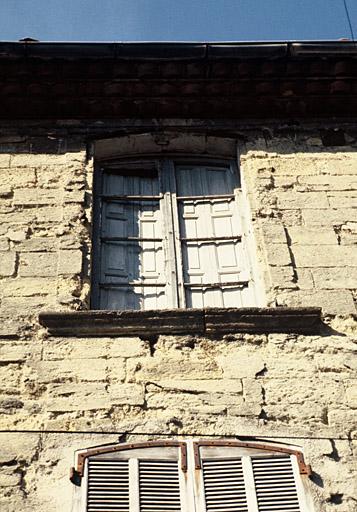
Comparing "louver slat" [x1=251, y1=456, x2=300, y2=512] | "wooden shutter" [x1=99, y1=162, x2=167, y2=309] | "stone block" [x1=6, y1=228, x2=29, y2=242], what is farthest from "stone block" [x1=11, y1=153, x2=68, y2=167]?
"louver slat" [x1=251, y1=456, x2=300, y2=512]

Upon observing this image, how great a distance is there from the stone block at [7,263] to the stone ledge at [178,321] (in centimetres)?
58

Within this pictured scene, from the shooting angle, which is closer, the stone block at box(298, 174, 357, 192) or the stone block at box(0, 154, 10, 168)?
the stone block at box(298, 174, 357, 192)

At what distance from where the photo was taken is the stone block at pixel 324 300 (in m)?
5.52

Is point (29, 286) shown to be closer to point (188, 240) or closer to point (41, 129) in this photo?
point (188, 240)

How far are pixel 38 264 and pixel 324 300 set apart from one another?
1975mm

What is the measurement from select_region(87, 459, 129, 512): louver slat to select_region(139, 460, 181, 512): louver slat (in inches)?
3.5

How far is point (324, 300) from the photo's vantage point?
5586mm

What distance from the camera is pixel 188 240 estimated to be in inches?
248

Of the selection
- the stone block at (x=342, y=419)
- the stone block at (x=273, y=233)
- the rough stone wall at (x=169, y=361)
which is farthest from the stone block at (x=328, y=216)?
the stone block at (x=342, y=419)

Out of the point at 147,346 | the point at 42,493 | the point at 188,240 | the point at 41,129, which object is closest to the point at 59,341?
the point at 147,346

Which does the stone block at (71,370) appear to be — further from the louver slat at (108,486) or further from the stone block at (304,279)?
the stone block at (304,279)

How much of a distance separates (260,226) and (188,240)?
57 centimetres

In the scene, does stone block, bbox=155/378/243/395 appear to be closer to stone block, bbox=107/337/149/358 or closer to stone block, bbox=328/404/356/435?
stone block, bbox=107/337/149/358

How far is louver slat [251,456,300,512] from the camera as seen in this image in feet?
14.5
